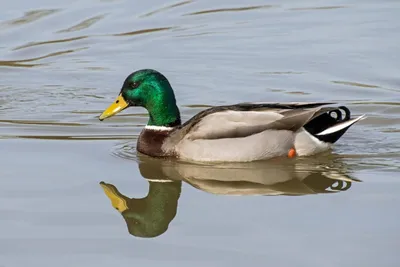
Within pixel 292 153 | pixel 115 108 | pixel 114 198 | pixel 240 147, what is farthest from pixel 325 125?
pixel 114 198

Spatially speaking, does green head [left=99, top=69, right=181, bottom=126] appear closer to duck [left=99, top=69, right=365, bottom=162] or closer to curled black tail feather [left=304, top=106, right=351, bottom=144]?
duck [left=99, top=69, right=365, bottom=162]

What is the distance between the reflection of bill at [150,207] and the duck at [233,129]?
669 mm

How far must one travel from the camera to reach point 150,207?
8648 millimetres

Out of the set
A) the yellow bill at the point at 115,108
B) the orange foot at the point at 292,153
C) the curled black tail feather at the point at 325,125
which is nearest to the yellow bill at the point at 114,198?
the yellow bill at the point at 115,108

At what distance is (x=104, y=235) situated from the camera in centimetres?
772

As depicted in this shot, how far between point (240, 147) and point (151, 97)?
101 centimetres

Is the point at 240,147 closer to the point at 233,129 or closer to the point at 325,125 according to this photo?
the point at 233,129

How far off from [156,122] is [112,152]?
498mm

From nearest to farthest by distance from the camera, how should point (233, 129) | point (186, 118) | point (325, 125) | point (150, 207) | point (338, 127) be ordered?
point (150, 207) < point (233, 129) < point (338, 127) < point (325, 125) < point (186, 118)

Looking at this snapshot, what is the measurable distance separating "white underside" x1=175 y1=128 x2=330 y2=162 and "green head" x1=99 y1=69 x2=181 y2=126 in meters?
0.42

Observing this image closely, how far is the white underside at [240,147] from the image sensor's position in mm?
9930

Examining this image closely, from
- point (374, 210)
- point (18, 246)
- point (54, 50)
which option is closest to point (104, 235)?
point (18, 246)

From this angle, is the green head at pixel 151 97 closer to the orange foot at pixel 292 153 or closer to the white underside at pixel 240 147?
the white underside at pixel 240 147

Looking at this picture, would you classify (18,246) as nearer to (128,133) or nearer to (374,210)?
(374,210)
